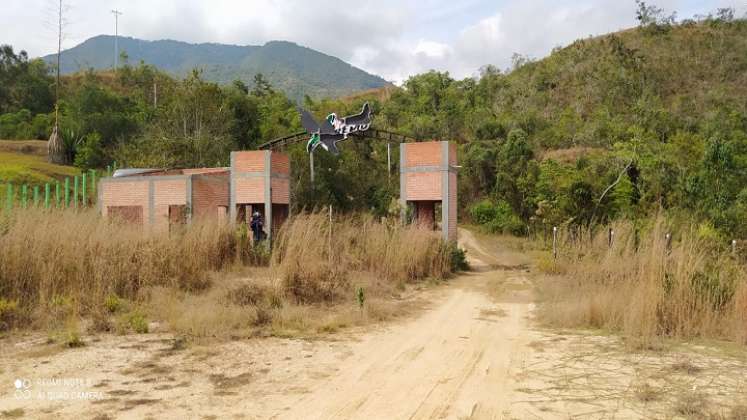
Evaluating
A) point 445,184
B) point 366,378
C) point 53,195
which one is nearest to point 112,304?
point 366,378

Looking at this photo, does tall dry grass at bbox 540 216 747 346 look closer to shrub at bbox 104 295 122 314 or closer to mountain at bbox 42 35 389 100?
shrub at bbox 104 295 122 314

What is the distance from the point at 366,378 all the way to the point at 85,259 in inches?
181

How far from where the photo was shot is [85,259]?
758 cm

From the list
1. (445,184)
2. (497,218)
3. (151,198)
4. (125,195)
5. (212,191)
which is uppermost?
(445,184)

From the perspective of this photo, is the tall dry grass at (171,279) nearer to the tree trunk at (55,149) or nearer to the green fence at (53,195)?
the green fence at (53,195)

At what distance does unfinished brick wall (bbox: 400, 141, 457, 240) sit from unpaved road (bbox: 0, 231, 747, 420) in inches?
407

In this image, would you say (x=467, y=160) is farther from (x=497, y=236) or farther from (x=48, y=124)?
(x=48, y=124)

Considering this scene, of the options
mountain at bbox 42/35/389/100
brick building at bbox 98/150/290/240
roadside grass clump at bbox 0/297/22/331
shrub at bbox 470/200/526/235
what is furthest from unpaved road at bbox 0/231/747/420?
mountain at bbox 42/35/389/100

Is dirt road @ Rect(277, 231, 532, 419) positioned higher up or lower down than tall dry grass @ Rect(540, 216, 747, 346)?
lower down

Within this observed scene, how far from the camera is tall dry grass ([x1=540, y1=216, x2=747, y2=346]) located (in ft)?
21.1

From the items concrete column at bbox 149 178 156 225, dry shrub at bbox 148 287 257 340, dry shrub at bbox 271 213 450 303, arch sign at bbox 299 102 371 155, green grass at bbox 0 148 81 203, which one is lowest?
dry shrub at bbox 148 287 257 340

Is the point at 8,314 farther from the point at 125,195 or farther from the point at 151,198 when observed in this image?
the point at 125,195

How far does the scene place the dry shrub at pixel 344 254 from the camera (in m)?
8.41

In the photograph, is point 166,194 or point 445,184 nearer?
point 445,184
